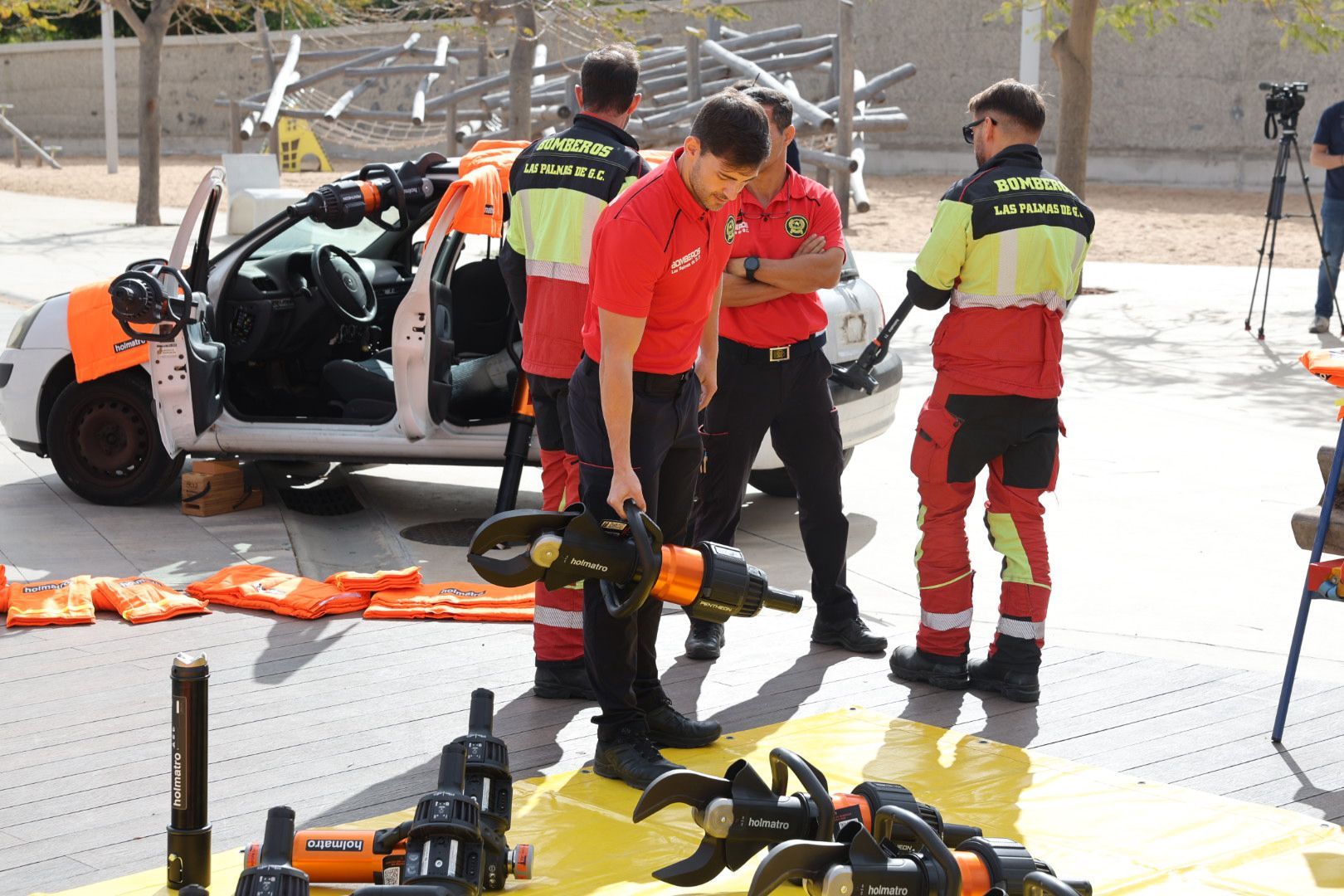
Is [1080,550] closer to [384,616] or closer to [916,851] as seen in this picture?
[384,616]

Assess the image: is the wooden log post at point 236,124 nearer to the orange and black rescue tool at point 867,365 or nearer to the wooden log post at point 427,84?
the wooden log post at point 427,84

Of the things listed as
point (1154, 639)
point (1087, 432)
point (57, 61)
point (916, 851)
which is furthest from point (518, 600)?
point (57, 61)

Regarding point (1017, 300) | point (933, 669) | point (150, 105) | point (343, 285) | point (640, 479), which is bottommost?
point (933, 669)

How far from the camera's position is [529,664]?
543 cm

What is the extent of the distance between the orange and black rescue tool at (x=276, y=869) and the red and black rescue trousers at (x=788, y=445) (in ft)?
8.05

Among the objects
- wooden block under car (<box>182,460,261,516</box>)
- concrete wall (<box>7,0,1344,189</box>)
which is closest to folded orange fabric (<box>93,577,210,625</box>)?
wooden block under car (<box>182,460,261,516</box>)

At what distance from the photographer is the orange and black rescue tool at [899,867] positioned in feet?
10.2

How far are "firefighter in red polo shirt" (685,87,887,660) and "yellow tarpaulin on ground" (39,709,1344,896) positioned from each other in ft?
3.24

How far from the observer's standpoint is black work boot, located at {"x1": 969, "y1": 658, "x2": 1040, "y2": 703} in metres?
5.05

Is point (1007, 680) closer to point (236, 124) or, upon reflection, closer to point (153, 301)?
point (153, 301)

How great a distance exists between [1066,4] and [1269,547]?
9.41m

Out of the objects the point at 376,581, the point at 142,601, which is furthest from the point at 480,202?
the point at 142,601

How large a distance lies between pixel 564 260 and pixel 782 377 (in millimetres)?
873

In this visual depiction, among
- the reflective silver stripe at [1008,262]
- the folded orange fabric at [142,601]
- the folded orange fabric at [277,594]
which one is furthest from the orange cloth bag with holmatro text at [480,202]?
the reflective silver stripe at [1008,262]
